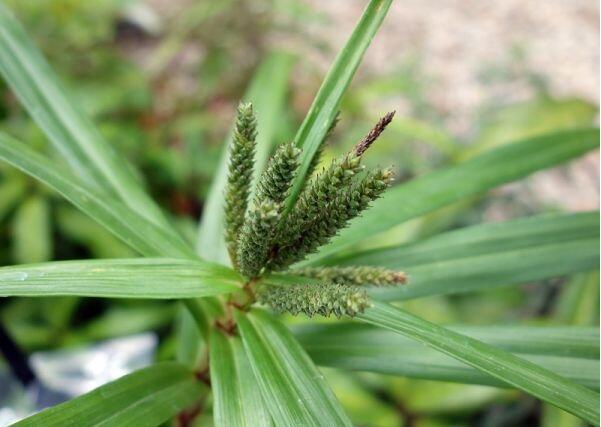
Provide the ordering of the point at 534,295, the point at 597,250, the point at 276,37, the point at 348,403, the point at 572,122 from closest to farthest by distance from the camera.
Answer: the point at 597,250, the point at 348,403, the point at 572,122, the point at 534,295, the point at 276,37

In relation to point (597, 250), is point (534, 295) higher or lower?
lower

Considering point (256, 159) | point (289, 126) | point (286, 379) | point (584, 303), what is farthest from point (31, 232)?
point (584, 303)

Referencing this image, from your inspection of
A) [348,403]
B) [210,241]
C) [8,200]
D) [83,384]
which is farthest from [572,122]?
[8,200]

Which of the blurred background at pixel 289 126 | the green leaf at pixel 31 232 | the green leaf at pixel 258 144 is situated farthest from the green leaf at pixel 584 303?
the green leaf at pixel 31 232

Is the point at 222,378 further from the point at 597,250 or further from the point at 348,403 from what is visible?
the point at 348,403

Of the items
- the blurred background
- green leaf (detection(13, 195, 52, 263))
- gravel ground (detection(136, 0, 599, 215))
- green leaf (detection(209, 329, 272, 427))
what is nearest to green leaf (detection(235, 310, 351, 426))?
green leaf (detection(209, 329, 272, 427))

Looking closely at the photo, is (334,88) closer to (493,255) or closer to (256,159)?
(256,159)

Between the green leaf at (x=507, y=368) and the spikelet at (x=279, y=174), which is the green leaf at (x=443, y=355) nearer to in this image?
the green leaf at (x=507, y=368)
